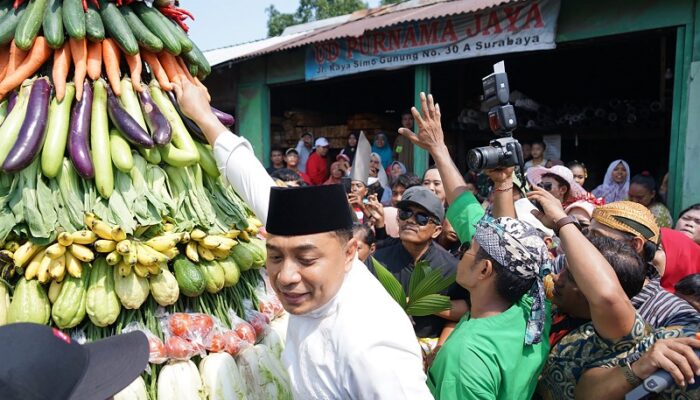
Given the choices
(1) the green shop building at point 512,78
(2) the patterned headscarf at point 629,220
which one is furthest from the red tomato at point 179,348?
(1) the green shop building at point 512,78

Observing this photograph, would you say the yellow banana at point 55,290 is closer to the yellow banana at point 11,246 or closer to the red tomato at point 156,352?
the yellow banana at point 11,246

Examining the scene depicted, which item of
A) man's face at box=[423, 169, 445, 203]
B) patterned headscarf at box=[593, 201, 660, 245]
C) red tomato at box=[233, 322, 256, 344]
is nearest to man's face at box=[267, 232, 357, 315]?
red tomato at box=[233, 322, 256, 344]

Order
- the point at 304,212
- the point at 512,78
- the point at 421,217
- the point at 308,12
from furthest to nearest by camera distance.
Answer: the point at 308,12 → the point at 512,78 → the point at 421,217 → the point at 304,212

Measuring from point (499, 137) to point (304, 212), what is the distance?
123 cm

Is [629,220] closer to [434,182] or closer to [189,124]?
[189,124]

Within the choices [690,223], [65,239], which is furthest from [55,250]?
[690,223]

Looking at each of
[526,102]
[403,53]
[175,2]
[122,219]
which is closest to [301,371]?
[122,219]

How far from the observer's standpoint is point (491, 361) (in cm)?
177

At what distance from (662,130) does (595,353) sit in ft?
25.7

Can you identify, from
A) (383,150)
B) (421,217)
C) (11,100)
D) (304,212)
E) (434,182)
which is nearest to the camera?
(304,212)

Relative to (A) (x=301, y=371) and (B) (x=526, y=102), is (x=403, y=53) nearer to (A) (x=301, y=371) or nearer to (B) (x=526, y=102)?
(B) (x=526, y=102)

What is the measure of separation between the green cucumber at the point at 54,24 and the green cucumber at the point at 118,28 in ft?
0.47

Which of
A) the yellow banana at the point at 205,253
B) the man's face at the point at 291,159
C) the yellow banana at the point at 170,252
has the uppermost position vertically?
the man's face at the point at 291,159

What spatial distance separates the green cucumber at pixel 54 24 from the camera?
1.89m
